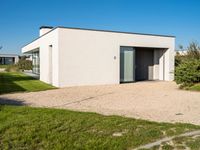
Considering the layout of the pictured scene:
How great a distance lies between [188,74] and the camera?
47.8ft

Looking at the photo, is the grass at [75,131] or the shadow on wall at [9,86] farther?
the shadow on wall at [9,86]

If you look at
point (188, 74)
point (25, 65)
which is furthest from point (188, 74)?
point (25, 65)

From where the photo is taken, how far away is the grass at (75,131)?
475 cm

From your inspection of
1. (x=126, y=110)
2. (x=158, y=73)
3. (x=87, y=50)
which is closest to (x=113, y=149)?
(x=126, y=110)

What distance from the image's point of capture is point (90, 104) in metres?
9.48

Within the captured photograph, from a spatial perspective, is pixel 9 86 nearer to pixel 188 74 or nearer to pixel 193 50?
pixel 188 74

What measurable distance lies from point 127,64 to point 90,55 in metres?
3.47

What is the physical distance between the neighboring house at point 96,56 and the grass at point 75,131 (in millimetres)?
9053

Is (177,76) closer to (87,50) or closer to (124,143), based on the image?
(87,50)

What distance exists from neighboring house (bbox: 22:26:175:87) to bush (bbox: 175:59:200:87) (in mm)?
4571

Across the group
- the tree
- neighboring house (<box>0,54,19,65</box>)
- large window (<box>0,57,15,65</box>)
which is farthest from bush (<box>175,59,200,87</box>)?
large window (<box>0,57,15,65</box>)

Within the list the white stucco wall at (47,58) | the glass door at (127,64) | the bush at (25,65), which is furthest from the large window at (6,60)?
the glass door at (127,64)

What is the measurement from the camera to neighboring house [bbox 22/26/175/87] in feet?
51.6

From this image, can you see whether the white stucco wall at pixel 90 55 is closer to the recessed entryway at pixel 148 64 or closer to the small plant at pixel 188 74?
the recessed entryway at pixel 148 64
